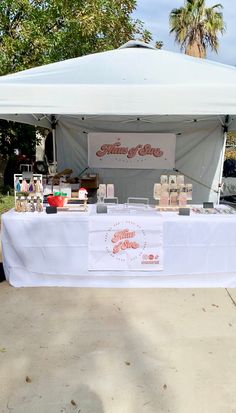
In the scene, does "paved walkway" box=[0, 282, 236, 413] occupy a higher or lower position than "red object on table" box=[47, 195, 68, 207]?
lower

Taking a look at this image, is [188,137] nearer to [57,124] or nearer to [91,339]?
[57,124]

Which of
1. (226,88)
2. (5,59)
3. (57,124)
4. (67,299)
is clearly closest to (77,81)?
(226,88)

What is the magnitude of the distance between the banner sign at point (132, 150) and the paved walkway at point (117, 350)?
118 inches

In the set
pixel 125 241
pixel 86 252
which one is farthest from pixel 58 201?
pixel 125 241

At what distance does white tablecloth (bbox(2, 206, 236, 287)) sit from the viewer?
12.6ft

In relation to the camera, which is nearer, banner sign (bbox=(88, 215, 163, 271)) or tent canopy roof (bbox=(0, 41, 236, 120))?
tent canopy roof (bbox=(0, 41, 236, 120))

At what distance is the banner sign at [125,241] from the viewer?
3832 mm

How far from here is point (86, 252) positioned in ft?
12.7

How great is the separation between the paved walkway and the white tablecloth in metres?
0.12

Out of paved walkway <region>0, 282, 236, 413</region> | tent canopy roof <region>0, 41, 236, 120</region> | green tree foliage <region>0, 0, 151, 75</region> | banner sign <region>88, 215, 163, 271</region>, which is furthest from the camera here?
green tree foliage <region>0, 0, 151, 75</region>

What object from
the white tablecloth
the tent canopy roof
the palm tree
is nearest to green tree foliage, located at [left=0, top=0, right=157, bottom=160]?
the tent canopy roof

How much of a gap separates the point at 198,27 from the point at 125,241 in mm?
16496

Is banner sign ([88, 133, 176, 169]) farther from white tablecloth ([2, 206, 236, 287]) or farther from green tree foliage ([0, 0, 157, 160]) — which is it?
white tablecloth ([2, 206, 236, 287])

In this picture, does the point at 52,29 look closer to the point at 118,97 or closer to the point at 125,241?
the point at 118,97
